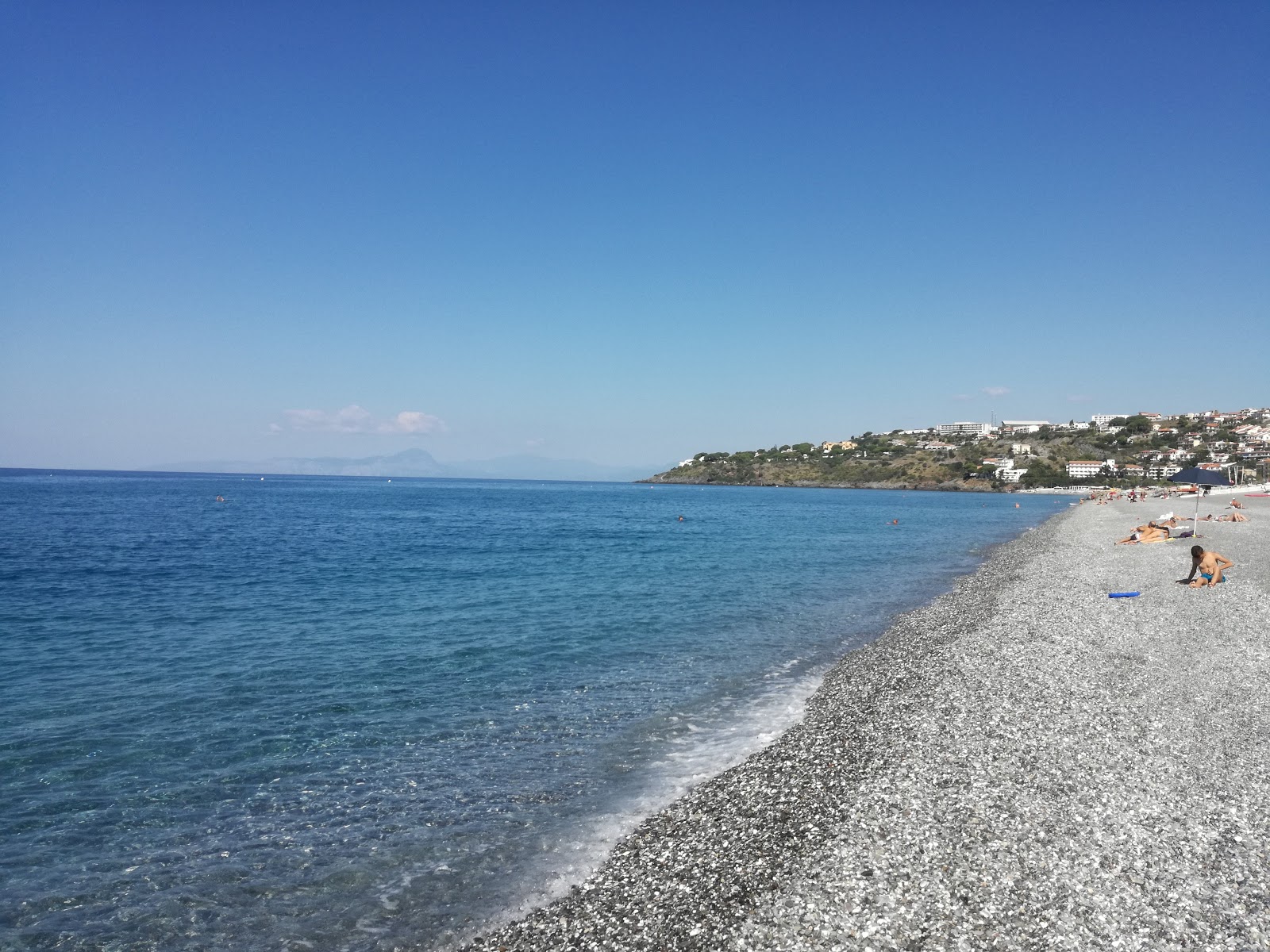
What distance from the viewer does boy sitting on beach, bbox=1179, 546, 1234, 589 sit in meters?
25.0

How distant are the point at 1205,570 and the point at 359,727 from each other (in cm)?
2869

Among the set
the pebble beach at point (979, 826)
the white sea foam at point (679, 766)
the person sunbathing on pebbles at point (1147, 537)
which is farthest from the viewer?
the person sunbathing on pebbles at point (1147, 537)

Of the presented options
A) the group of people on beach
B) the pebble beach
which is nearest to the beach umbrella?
the group of people on beach

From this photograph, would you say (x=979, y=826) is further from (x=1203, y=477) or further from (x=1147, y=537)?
(x=1203, y=477)

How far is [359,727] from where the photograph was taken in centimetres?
1352

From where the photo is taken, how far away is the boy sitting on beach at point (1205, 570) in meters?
25.0

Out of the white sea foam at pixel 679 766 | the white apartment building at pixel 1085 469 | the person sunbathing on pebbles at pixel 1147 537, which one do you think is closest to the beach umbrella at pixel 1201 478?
the person sunbathing on pebbles at pixel 1147 537

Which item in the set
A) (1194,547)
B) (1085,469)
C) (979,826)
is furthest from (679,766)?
(1085,469)

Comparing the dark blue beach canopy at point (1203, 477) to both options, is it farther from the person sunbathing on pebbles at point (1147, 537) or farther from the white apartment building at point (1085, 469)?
the white apartment building at point (1085, 469)

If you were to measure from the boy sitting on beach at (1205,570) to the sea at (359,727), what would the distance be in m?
9.16

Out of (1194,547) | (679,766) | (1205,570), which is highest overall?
(1194,547)

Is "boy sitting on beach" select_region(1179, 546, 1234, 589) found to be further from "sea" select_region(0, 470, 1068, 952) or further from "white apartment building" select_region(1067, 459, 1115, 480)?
"white apartment building" select_region(1067, 459, 1115, 480)

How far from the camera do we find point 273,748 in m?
12.5

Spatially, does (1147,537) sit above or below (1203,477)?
below
